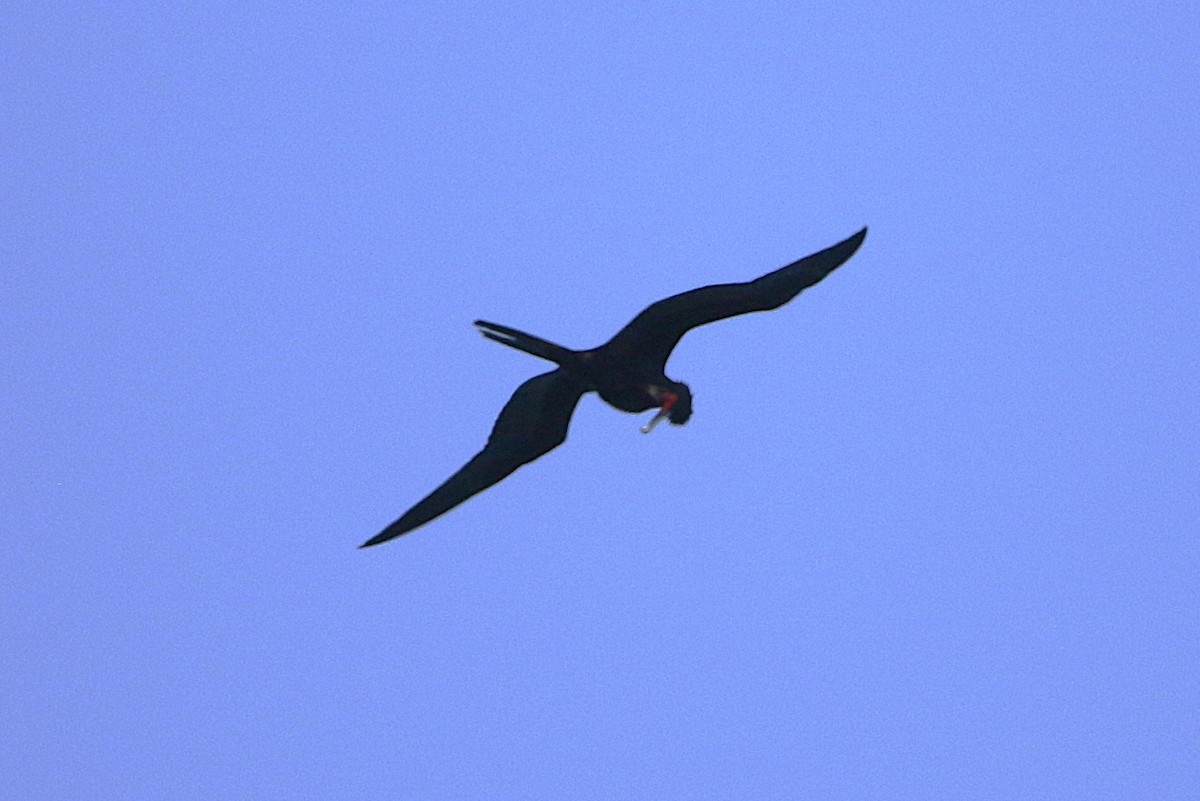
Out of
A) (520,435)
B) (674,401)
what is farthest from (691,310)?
(520,435)

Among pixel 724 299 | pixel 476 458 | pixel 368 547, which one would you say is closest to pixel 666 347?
pixel 724 299

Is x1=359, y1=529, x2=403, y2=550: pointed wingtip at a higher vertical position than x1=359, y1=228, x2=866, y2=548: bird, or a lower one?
lower

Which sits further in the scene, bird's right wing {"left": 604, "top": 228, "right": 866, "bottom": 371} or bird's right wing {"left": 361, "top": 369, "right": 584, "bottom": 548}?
bird's right wing {"left": 604, "top": 228, "right": 866, "bottom": 371}

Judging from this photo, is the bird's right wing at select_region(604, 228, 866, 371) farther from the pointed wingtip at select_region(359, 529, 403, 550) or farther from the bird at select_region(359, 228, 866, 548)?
the pointed wingtip at select_region(359, 529, 403, 550)

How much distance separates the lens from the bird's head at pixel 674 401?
18.3 meters

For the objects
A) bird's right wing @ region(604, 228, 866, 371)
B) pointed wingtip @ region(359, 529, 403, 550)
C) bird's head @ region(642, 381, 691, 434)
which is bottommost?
pointed wingtip @ region(359, 529, 403, 550)

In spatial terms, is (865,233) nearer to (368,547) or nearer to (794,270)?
(794,270)

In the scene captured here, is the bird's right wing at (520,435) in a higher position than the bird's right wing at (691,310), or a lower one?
lower

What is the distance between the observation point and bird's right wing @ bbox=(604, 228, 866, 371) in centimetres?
1844

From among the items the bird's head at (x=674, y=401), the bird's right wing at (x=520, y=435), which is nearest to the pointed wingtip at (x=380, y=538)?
the bird's right wing at (x=520, y=435)

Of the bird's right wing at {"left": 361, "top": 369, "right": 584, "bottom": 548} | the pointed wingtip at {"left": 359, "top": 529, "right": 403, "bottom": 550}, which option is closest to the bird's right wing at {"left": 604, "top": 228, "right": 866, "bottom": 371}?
the bird's right wing at {"left": 361, "top": 369, "right": 584, "bottom": 548}

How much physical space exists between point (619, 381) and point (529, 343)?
1163 millimetres

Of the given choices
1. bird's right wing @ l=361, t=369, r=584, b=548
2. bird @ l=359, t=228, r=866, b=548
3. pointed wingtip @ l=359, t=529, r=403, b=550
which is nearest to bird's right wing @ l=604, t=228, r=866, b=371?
bird @ l=359, t=228, r=866, b=548

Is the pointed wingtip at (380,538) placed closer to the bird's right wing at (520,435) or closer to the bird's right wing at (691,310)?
the bird's right wing at (520,435)
